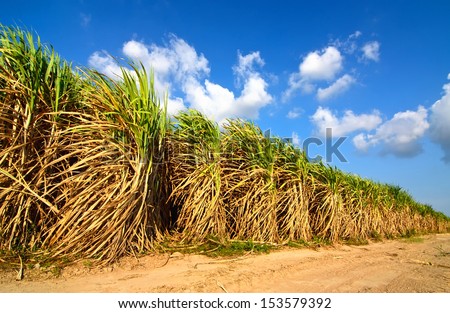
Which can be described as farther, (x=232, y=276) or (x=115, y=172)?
(x=115, y=172)

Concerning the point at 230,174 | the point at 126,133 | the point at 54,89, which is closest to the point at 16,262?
the point at 126,133

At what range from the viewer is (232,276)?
2859 mm

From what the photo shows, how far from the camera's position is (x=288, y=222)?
493cm

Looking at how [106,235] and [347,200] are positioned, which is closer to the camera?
[106,235]

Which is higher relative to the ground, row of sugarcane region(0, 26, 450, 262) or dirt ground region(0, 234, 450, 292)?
row of sugarcane region(0, 26, 450, 262)

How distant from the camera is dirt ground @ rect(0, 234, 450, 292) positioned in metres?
2.53

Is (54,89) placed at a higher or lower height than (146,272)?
higher

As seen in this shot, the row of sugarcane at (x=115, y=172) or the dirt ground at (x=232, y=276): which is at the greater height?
the row of sugarcane at (x=115, y=172)

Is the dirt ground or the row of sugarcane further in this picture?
the row of sugarcane

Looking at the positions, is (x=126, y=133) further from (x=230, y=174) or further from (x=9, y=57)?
(x=230, y=174)

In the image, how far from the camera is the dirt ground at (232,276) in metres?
2.53

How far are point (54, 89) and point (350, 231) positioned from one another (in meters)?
6.00

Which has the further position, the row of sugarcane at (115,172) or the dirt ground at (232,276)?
the row of sugarcane at (115,172)
